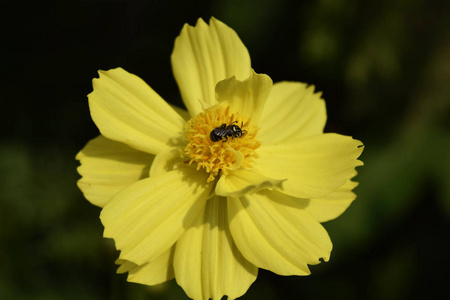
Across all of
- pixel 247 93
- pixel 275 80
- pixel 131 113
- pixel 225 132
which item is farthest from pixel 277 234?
pixel 275 80

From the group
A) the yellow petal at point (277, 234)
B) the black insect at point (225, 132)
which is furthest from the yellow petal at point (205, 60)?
the yellow petal at point (277, 234)

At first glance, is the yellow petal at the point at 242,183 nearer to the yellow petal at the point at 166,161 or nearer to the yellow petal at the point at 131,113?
the yellow petal at the point at 166,161

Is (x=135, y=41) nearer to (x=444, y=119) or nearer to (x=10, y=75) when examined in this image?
(x=10, y=75)

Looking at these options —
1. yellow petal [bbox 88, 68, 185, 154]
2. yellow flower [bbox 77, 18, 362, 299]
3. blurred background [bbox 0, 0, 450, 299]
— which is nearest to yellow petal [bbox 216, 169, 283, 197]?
yellow flower [bbox 77, 18, 362, 299]

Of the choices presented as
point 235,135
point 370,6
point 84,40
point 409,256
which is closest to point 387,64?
point 370,6

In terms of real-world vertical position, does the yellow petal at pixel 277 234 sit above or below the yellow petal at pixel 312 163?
below

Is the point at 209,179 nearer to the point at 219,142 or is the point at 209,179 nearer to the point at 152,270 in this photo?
the point at 219,142

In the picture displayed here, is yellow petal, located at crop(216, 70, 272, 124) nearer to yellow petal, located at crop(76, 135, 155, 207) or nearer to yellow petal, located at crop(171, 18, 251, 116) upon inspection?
yellow petal, located at crop(171, 18, 251, 116)
